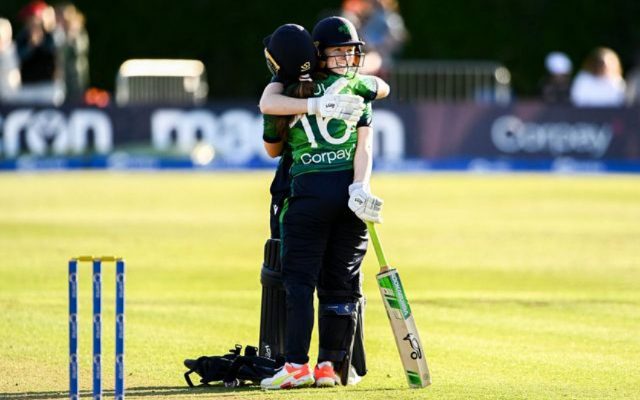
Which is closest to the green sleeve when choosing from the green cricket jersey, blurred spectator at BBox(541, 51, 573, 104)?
the green cricket jersey

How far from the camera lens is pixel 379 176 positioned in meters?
24.9

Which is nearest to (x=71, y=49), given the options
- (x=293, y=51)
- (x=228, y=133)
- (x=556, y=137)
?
(x=228, y=133)

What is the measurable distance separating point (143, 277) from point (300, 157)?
17.7ft

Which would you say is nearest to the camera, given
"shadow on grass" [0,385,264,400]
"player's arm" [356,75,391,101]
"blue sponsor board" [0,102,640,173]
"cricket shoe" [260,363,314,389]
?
"shadow on grass" [0,385,264,400]

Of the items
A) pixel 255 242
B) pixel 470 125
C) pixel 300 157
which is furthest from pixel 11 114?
pixel 300 157

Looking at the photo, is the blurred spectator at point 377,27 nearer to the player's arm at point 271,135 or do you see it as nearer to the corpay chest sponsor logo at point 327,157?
the player's arm at point 271,135

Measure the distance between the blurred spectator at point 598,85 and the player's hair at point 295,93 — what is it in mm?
18335

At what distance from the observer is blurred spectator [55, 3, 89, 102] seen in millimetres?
25906

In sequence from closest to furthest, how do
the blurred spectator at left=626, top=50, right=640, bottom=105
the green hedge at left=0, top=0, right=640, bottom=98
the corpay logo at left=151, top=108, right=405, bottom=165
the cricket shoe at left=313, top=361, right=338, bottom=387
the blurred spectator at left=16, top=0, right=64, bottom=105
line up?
1. the cricket shoe at left=313, top=361, right=338, bottom=387
2. the corpay logo at left=151, top=108, right=405, bottom=165
3. the blurred spectator at left=16, top=0, right=64, bottom=105
4. the blurred spectator at left=626, top=50, right=640, bottom=105
5. the green hedge at left=0, top=0, right=640, bottom=98

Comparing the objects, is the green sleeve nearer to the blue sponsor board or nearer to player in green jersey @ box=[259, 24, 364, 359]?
player in green jersey @ box=[259, 24, 364, 359]

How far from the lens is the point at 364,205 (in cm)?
780

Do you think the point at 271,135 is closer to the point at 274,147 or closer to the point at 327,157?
the point at 274,147

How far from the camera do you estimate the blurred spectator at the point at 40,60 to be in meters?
26.1

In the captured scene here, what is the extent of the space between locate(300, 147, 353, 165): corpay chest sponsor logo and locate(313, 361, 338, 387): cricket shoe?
1.08 metres
